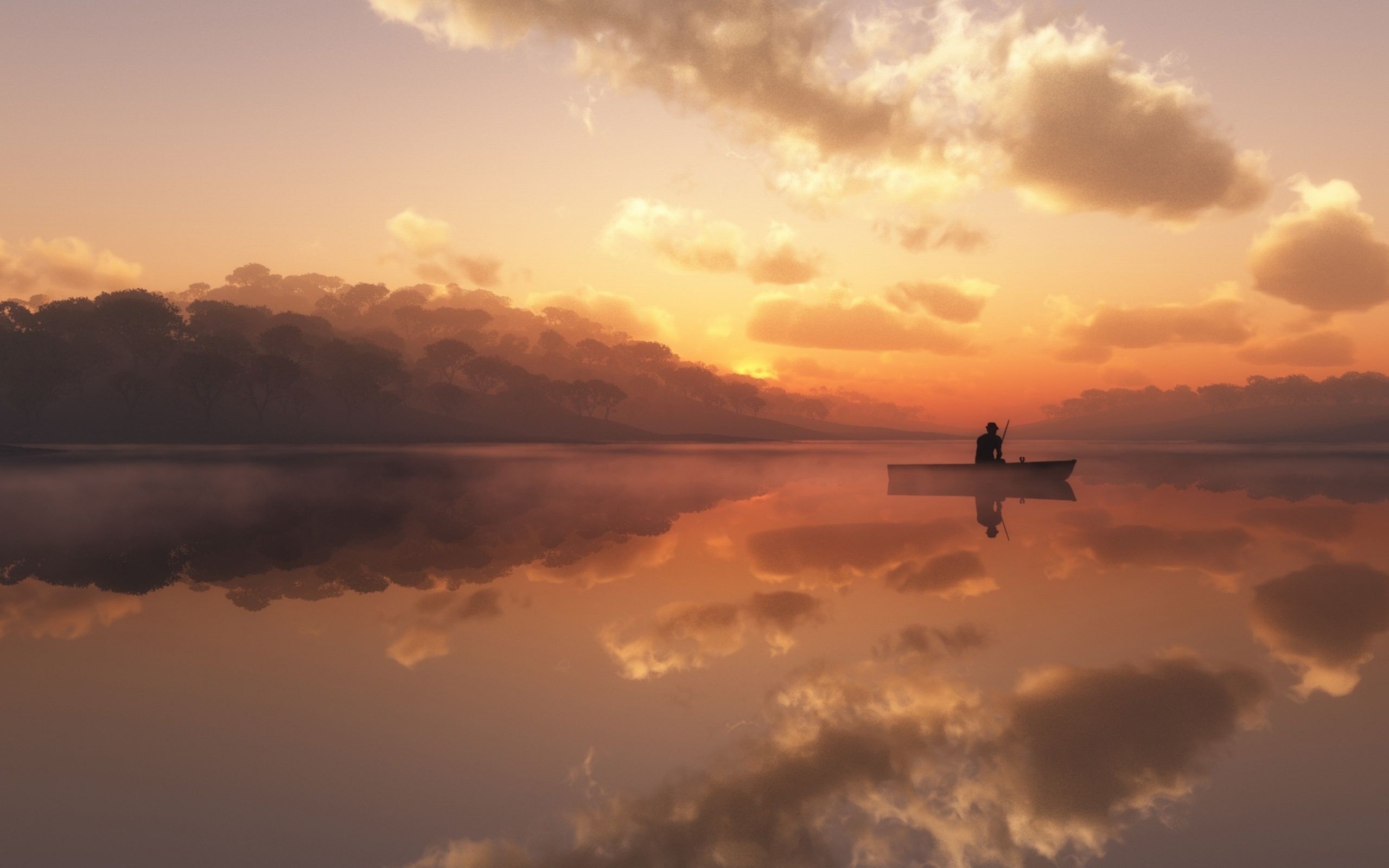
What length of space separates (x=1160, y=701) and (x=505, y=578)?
1234 cm

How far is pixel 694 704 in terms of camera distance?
29.0ft

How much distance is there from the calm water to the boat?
17125 millimetres

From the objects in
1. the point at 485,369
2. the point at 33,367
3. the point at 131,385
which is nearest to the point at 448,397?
the point at 485,369

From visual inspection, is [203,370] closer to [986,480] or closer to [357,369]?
[357,369]

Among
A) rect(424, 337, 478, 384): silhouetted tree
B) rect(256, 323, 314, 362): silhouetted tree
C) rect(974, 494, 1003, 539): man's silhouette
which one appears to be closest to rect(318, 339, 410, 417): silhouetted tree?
rect(256, 323, 314, 362): silhouetted tree

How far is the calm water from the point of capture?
6121 mm

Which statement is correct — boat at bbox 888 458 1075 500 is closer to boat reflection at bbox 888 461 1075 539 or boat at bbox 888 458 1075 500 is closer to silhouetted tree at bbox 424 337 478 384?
boat reflection at bbox 888 461 1075 539

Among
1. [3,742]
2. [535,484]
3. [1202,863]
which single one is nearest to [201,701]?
[3,742]

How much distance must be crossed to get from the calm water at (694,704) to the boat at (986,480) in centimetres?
1713

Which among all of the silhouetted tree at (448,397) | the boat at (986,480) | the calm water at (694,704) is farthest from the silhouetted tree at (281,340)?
the calm water at (694,704)

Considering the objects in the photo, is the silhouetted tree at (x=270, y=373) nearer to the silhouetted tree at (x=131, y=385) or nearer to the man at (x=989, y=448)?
the silhouetted tree at (x=131, y=385)

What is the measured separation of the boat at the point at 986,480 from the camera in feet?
126

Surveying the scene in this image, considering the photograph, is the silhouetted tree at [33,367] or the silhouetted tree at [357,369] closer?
the silhouetted tree at [33,367]

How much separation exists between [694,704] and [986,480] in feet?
112
